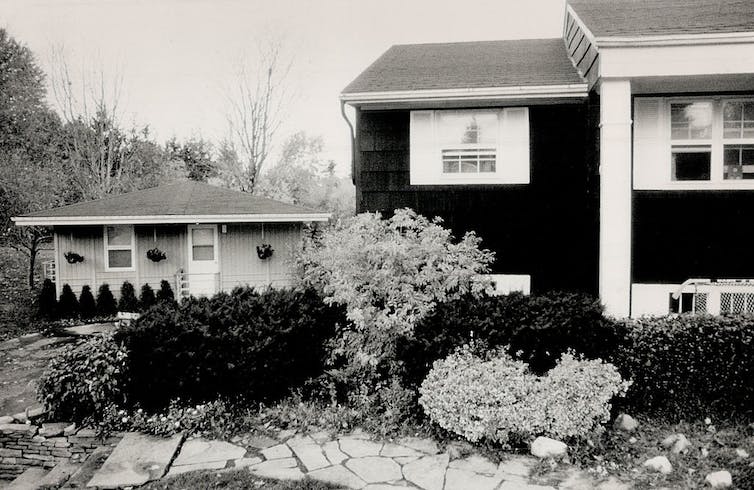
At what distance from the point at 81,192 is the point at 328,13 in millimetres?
16345

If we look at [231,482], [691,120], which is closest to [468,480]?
[231,482]

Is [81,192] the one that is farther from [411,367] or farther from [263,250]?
[411,367]

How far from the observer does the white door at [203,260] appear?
14773 millimetres

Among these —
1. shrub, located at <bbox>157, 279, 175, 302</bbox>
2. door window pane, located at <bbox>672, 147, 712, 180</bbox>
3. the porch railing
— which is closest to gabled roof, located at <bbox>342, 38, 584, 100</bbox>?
door window pane, located at <bbox>672, 147, 712, 180</bbox>

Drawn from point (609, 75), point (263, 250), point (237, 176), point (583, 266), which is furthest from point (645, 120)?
point (237, 176)

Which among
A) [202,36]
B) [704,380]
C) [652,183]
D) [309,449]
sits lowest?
[309,449]

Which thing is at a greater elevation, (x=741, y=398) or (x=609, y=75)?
(x=609, y=75)

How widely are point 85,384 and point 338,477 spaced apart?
313 centimetres

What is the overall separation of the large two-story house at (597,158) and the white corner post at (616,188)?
2 centimetres

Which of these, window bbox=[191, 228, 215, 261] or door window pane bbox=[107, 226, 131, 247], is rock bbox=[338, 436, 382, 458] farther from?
door window pane bbox=[107, 226, 131, 247]

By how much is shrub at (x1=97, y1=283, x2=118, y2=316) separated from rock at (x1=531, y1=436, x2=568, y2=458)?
12414 mm

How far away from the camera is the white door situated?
14773 mm

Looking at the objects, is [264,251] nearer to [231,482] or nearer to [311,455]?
[311,455]

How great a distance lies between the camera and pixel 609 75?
721 cm
